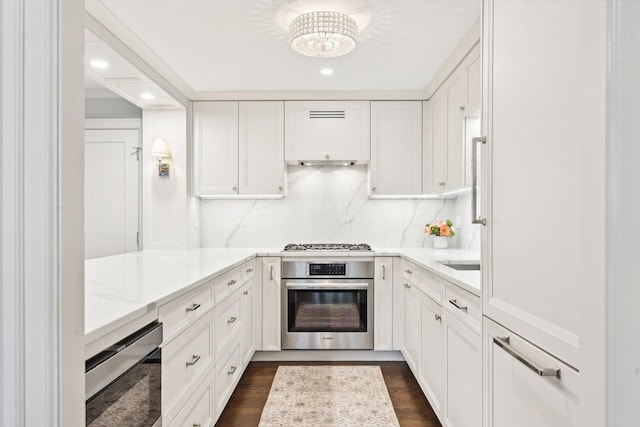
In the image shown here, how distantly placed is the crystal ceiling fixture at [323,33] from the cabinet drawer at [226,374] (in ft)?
6.23

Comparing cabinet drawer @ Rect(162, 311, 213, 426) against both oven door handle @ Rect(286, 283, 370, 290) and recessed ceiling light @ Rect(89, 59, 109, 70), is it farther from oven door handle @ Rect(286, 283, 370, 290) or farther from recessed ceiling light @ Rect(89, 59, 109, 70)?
recessed ceiling light @ Rect(89, 59, 109, 70)

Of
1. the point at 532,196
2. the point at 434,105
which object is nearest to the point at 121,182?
the point at 434,105

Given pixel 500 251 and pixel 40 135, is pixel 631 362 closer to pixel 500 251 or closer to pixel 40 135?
pixel 500 251

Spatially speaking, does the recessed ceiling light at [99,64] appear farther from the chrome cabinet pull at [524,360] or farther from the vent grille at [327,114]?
the chrome cabinet pull at [524,360]

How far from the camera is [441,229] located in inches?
129

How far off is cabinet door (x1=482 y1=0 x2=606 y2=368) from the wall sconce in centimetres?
273

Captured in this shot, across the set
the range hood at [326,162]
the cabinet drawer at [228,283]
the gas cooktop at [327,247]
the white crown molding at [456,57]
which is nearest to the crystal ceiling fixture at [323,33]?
the white crown molding at [456,57]

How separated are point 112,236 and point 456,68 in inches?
127

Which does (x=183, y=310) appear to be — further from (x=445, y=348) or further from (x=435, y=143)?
(x=435, y=143)

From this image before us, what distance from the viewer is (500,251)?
1178 millimetres

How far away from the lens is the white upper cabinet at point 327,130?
3377 mm

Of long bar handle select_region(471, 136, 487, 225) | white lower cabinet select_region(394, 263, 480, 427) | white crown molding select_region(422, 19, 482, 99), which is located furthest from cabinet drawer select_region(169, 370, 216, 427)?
white crown molding select_region(422, 19, 482, 99)

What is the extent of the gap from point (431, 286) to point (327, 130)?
1.78 m

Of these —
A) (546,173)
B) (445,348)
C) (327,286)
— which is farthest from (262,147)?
(546,173)
